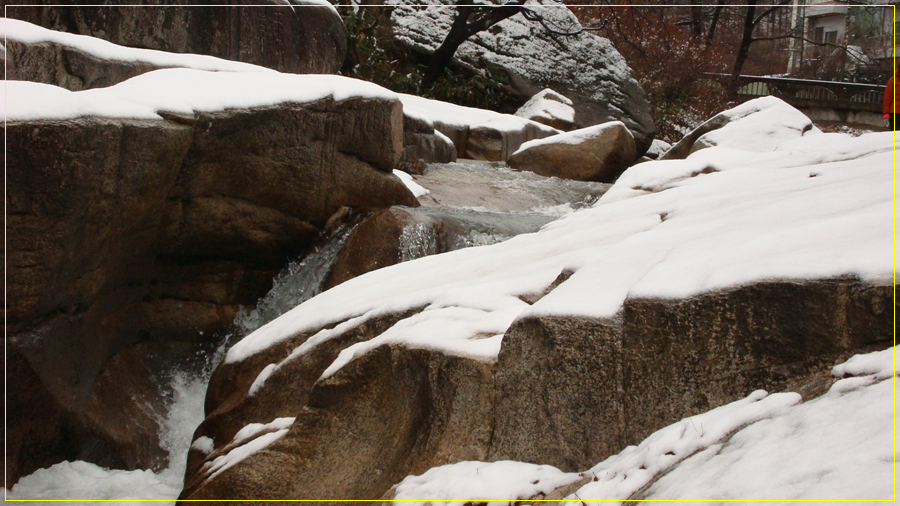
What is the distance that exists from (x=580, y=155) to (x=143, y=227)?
699 centimetres

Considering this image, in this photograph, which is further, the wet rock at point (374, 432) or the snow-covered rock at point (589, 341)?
the wet rock at point (374, 432)

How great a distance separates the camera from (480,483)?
7.18 ft

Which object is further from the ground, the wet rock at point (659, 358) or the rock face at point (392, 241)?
the wet rock at point (659, 358)

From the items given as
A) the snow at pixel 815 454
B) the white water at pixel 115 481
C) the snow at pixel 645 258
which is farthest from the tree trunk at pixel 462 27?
the snow at pixel 815 454

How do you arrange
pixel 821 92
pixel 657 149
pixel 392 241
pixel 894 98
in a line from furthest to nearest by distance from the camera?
pixel 821 92 < pixel 657 149 < pixel 894 98 < pixel 392 241

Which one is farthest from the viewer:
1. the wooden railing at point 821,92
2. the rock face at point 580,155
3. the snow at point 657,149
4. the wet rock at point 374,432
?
the wooden railing at point 821,92

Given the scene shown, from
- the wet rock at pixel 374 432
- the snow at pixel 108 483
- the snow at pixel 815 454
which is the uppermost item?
the snow at pixel 815 454

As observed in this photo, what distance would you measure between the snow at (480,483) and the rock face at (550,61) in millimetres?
13718

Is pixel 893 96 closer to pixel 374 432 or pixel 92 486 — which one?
pixel 374 432

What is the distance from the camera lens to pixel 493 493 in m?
2.13

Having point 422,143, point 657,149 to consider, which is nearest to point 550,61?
point 657,149

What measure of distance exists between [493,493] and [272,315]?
3852 millimetres

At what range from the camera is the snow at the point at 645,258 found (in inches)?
81.4

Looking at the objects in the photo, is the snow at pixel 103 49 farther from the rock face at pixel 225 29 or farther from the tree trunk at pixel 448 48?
the tree trunk at pixel 448 48
